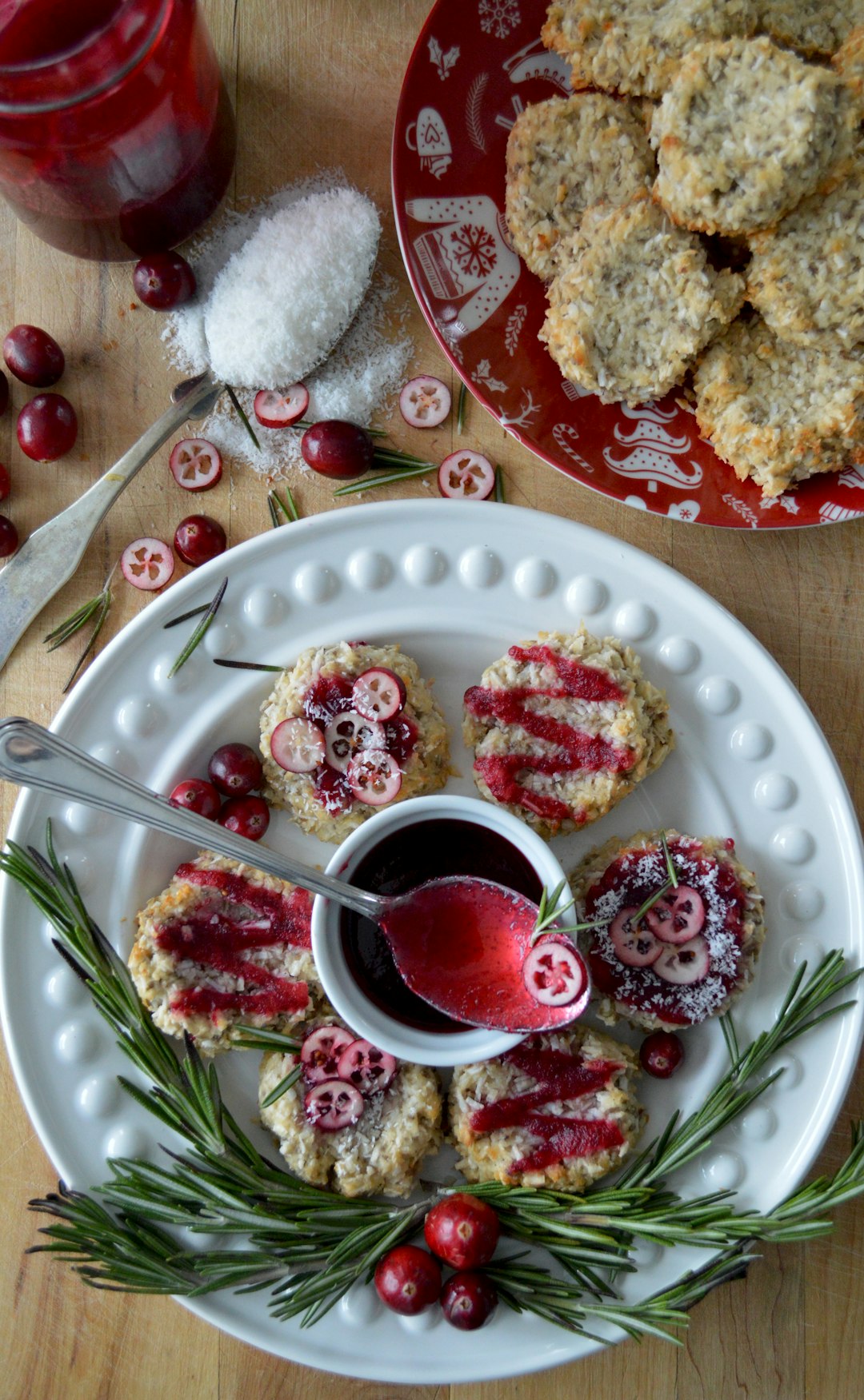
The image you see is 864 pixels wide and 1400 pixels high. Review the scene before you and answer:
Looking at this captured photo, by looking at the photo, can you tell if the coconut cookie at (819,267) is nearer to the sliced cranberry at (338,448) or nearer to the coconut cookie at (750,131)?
the coconut cookie at (750,131)

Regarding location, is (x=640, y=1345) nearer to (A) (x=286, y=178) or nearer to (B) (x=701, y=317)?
(B) (x=701, y=317)

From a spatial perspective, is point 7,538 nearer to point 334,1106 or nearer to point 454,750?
point 454,750

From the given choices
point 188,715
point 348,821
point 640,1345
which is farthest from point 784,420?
point 640,1345

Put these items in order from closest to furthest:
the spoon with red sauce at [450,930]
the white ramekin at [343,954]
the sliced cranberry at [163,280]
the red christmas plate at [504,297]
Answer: the spoon with red sauce at [450,930] < the white ramekin at [343,954] < the red christmas plate at [504,297] < the sliced cranberry at [163,280]

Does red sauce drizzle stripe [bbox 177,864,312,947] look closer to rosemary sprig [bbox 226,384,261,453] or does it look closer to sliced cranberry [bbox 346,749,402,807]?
sliced cranberry [bbox 346,749,402,807]

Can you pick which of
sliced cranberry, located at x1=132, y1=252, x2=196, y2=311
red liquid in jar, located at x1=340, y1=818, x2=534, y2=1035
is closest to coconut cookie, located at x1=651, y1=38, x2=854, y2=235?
sliced cranberry, located at x1=132, y1=252, x2=196, y2=311

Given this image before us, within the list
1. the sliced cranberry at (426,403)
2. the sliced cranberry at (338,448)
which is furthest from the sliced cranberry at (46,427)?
the sliced cranberry at (426,403)
